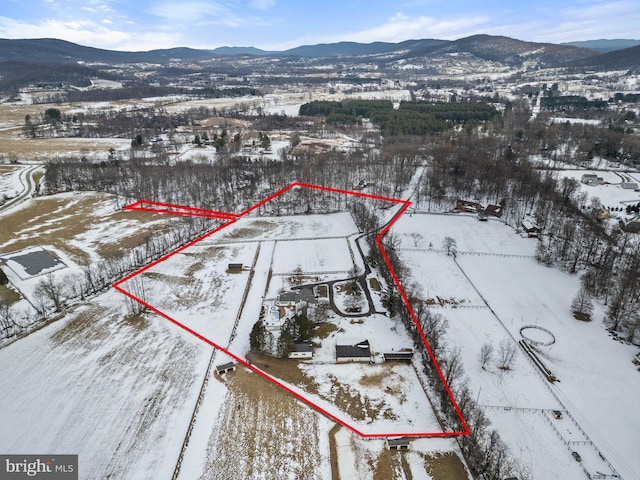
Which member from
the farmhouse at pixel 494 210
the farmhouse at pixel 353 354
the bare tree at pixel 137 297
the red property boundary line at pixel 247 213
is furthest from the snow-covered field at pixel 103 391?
the farmhouse at pixel 494 210

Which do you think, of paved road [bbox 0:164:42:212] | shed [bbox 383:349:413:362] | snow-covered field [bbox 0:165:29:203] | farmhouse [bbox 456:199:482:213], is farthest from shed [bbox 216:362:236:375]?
snow-covered field [bbox 0:165:29:203]

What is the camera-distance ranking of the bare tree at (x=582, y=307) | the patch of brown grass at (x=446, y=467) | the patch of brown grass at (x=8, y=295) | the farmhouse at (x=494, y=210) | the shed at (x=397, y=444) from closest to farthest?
the patch of brown grass at (x=446, y=467) → the shed at (x=397, y=444) → the bare tree at (x=582, y=307) → the patch of brown grass at (x=8, y=295) → the farmhouse at (x=494, y=210)

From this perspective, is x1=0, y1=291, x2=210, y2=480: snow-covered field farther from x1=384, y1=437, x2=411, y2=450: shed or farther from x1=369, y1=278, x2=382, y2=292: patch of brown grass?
x1=369, y1=278, x2=382, y2=292: patch of brown grass

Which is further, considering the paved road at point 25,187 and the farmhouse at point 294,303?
the paved road at point 25,187

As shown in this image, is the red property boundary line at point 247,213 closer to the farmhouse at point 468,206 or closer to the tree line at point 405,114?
the farmhouse at point 468,206

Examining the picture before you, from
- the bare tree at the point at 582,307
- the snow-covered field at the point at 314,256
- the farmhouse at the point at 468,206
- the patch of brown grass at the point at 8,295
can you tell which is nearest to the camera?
the bare tree at the point at 582,307

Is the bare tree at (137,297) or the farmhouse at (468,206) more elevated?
the bare tree at (137,297)

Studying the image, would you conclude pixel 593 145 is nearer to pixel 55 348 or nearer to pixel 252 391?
pixel 252 391

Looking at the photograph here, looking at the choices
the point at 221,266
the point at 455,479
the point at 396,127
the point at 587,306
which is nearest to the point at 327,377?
the point at 455,479
